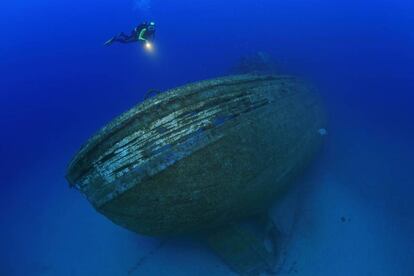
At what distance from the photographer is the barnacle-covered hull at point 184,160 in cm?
420

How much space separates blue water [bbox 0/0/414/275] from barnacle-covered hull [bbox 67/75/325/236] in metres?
1.92

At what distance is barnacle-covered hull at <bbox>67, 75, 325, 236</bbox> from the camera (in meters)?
4.20

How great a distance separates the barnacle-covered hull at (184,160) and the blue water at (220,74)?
75.5 inches

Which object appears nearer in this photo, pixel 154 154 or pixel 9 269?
pixel 154 154

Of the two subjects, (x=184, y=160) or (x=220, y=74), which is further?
(x=220, y=74)

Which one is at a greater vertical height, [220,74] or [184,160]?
[220,74]

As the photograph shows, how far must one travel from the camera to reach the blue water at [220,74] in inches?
248

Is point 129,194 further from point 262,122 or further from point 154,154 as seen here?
point 262,122

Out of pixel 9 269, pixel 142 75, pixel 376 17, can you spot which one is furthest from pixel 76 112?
pixel 376 17

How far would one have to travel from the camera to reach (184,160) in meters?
4.20

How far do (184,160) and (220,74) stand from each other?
750cm

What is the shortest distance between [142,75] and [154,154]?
806 centimetres

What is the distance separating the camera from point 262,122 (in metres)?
4.93

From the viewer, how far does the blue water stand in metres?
6.30
